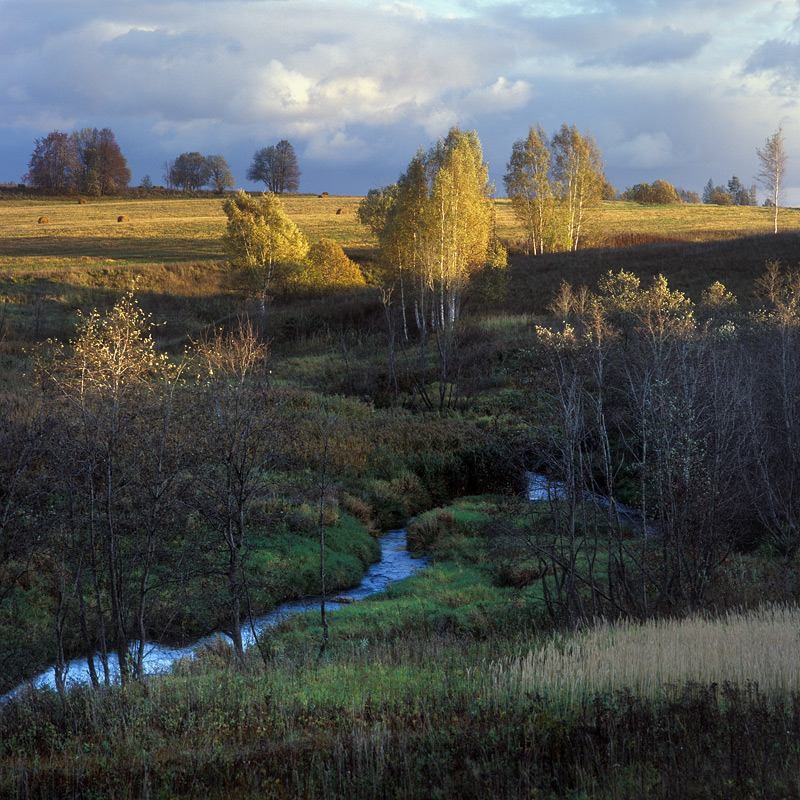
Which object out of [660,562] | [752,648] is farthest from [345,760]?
[660,562]

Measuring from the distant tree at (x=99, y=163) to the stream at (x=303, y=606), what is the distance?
89833mm

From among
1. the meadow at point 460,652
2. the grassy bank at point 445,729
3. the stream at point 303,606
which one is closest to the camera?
the grassy bank at point 445,729

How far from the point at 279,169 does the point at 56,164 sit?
95.7 feet

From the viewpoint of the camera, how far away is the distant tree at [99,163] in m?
93.5

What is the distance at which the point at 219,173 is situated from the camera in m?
104

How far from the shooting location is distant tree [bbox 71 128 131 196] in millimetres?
93500

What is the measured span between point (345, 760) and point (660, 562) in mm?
8795

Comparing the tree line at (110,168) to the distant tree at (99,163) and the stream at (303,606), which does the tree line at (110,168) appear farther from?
the stream at (303,606)

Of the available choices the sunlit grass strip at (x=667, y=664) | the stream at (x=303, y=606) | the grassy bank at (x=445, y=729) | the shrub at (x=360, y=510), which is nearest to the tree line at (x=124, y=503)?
the stream at (x=303, y=606)

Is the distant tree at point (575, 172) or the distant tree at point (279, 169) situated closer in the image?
the distant tree at point (575, 172)

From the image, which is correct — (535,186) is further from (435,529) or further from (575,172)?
(435,529)

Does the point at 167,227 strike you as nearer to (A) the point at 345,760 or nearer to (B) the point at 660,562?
(B) the point at 660,562

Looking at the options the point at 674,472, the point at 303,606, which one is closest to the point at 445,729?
the point at 674,472

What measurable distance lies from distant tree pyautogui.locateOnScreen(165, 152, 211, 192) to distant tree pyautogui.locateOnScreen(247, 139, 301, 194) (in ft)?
28.3
